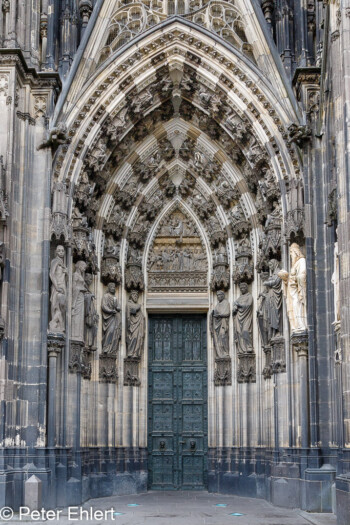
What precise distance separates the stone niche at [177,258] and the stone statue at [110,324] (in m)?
1.30

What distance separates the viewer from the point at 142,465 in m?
17.1

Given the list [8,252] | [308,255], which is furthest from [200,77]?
[8,252]

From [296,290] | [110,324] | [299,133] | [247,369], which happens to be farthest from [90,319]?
[299,133]

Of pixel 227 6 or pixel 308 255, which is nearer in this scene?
pixel 308 255

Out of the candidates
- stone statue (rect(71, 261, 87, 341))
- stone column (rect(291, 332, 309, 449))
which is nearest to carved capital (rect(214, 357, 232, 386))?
stone column (rect(291, 332, 309, 449))

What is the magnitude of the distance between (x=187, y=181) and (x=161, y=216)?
3.32ft

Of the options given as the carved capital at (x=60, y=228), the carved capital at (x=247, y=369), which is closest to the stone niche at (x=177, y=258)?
the carved capital at (x=247, y=369)

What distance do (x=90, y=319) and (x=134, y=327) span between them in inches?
62.5

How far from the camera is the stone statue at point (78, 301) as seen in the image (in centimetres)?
1561

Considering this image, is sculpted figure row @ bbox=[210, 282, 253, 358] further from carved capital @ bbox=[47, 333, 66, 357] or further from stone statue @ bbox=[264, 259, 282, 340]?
carved capital @ bbox=[47, 333, 66, 357]

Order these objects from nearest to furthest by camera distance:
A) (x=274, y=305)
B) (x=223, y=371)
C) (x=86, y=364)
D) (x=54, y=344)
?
(x=54, y=344) → (x=274, y=305) → (x=86, y=364) → (x=223, y=371)

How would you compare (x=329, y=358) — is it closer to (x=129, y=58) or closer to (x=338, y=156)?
(x=338, y=156)

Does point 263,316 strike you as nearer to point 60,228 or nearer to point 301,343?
point 301,343

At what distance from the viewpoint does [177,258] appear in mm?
18328
